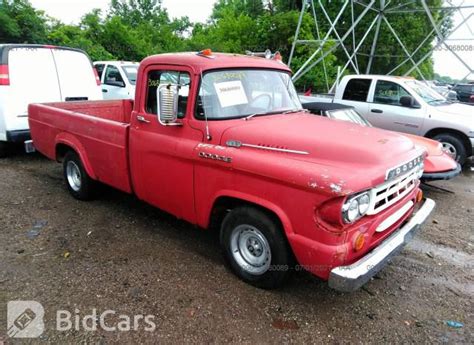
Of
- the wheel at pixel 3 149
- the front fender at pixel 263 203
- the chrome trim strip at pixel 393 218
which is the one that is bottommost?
the wheel at pixel 3 149

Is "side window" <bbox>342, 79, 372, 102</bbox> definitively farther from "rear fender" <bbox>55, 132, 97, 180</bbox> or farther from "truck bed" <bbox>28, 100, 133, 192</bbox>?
"rear fender" <bbox>55, 132, 97, 180</bbox>

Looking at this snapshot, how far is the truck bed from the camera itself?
426 cm

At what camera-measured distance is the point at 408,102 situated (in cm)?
754

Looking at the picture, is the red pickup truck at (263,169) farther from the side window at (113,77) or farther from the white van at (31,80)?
the side window at (113,77)

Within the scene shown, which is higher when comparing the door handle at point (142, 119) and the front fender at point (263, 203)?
the door handle at point (142, 119)

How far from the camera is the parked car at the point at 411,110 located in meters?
7.30

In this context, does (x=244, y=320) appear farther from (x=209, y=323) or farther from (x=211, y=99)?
(x=211, y=99)

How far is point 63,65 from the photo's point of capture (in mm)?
6930

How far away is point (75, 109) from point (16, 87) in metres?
1.59

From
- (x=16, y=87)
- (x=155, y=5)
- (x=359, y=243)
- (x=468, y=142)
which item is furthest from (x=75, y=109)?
(x=155, y=5)

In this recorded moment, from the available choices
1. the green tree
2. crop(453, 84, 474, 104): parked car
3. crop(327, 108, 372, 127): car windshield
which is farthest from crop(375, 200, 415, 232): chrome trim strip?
crop(453, 84, 474, 104): parked car

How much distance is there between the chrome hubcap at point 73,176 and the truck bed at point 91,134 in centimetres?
27

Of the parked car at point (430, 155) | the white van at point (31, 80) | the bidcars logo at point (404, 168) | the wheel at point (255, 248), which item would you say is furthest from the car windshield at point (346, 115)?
the white van at point (31, 80)

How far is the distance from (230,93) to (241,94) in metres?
0.13
